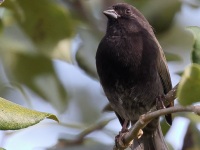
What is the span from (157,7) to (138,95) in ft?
2.13

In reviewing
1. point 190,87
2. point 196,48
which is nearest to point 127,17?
point 196,48


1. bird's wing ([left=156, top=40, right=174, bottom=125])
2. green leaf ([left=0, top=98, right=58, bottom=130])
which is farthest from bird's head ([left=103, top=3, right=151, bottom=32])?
green leaf ([left=0, top=98, right=58, bottom=130])

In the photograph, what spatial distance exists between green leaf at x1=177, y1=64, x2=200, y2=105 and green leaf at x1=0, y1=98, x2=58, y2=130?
0.49 m

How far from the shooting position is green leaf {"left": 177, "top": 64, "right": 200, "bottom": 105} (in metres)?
1.68

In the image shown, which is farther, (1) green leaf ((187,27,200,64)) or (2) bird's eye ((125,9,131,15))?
(2) bird's eye ((125,9,131,15))

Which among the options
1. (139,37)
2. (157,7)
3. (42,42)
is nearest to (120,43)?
(139,37)

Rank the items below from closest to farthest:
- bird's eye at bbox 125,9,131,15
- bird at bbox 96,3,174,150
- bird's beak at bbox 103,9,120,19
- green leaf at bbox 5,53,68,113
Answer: green leaf at bbox 5,53,68,113 → bird at bbox 96,3,174,150 → bird's beak at bbox 103,9,120,19 → bird's eye at bbox 125,9,131,15

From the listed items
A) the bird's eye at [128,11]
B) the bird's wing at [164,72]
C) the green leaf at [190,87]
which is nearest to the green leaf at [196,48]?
the green leaf at [190,87]

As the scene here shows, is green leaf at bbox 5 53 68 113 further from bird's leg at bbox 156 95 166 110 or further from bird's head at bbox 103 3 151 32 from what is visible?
bird's head at bbox 103 3 151 32

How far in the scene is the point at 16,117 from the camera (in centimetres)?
191

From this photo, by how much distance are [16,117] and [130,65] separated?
1.89m

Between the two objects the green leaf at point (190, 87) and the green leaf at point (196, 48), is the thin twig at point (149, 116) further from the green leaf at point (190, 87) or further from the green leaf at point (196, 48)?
the green leaf at point (196, 48)

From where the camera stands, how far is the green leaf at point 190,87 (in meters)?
1.68

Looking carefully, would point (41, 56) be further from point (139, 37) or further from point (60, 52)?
point (139, 37)
